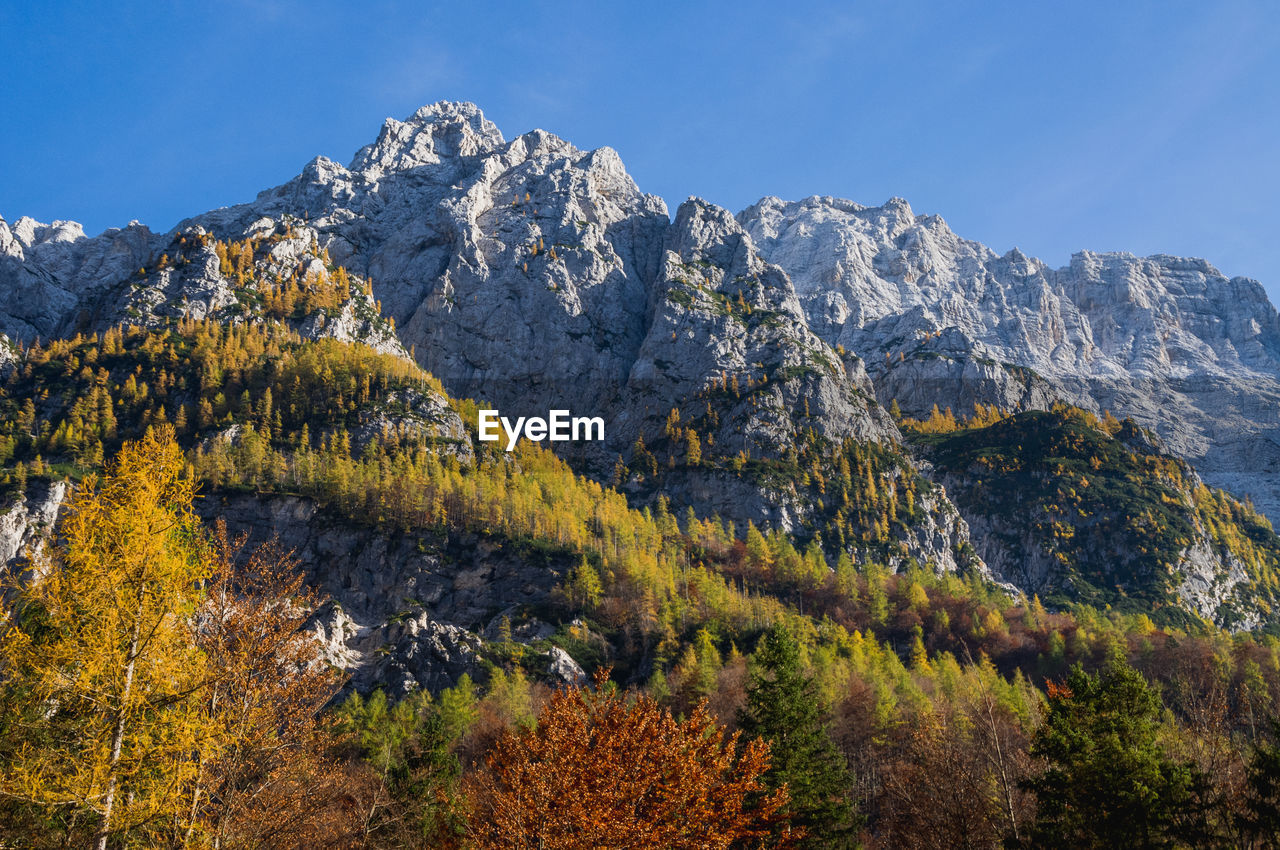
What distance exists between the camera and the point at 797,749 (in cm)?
3169

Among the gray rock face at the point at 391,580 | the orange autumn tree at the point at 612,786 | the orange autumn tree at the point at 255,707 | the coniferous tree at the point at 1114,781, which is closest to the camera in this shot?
→ the orange autumn tree at the point at 612,786

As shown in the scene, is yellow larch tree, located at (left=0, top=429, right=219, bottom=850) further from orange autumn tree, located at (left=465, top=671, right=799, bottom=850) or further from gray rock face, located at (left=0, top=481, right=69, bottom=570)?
gray rock face, located at (left=0, top=481, right=69, bottom=570)

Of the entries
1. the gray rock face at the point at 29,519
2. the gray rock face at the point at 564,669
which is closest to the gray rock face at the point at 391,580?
the gray rock face at the point at 564,669

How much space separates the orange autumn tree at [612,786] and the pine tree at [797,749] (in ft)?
40.2

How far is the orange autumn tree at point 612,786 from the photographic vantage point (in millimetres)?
14750

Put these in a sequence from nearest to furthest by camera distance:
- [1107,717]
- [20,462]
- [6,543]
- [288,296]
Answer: [1107,717]
[6,543]
[20,462]
[288,296]

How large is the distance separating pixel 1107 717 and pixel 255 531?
126 meters

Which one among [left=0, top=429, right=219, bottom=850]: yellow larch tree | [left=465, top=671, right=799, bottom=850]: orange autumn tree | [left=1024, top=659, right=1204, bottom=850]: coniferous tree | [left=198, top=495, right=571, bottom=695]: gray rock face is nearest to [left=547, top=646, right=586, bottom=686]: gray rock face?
[left=198, top=495, right=571, bottom=695]: gray rock face

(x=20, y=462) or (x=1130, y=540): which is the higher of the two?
(x=20, y=462)

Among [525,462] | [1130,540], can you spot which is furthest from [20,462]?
[1130,540]

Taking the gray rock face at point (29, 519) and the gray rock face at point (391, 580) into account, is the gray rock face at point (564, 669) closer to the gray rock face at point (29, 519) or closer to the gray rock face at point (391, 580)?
the gray rock face at point (391, 580)

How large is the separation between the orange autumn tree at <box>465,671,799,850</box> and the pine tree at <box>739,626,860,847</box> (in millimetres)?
12246

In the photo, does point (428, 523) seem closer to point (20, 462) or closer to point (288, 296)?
point (20, 462)

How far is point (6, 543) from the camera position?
110 m
